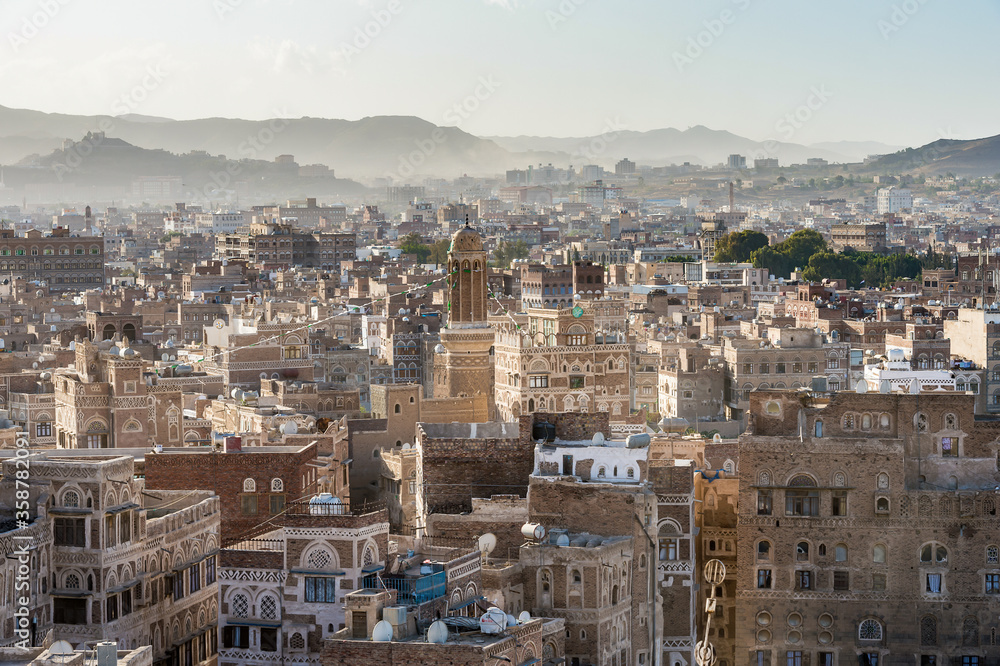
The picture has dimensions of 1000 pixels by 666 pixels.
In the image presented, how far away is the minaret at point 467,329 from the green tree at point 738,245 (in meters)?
100

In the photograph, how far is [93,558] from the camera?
92.8 ft

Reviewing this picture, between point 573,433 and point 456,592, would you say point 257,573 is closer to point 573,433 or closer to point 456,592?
point 456,592

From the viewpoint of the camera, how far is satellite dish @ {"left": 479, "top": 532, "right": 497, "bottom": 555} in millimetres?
31656

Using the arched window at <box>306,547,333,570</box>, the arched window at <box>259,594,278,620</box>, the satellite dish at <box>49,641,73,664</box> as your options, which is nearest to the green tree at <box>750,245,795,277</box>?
the arched window at <box>259,594,278,620</box>

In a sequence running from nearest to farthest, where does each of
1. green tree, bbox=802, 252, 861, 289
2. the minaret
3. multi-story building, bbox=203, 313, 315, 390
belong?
multi-story building, bbox=203, 313, 315, 390 → the minaret → green tree, bbox=802, 252, 861, 289

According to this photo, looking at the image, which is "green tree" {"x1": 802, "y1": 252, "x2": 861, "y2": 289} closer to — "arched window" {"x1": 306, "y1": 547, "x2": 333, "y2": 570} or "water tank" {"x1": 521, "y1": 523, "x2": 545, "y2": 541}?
"water tank" {"x1": 521, "y1": 523, "x2": 545, "y2": 541}

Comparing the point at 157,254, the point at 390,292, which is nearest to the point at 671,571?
the point at 390,292

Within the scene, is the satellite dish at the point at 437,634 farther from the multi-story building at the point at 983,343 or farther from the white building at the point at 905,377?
the multi-story building at the point at 983,343

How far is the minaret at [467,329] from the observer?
181 feet

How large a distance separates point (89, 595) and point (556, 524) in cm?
830

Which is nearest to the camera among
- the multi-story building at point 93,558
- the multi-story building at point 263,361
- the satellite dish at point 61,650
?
the satellite dish at point 61,650

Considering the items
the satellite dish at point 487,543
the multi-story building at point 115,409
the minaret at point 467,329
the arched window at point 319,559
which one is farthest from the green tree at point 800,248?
the arched window at point 319,559

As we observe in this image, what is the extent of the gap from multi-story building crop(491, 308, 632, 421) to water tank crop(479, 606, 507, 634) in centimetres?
2805

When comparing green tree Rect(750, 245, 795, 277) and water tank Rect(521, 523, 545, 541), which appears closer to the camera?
water tank Rect(521, 523, 545, 541)
